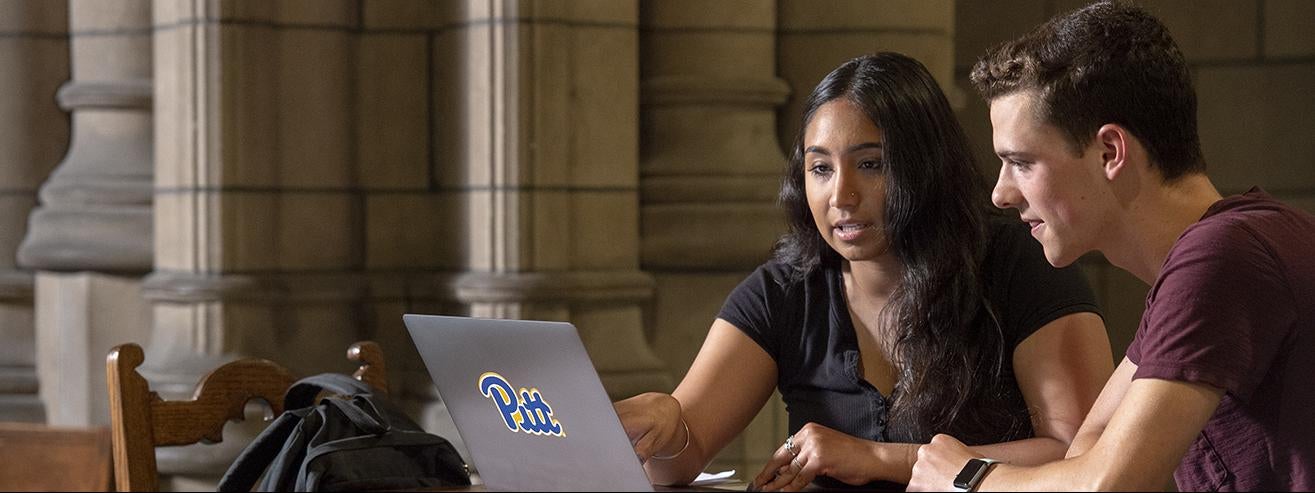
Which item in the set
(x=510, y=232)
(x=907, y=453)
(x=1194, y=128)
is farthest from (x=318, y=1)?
(x=1194, y=128)

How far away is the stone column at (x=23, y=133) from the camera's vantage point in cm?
456

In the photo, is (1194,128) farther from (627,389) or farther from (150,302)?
(150,302)

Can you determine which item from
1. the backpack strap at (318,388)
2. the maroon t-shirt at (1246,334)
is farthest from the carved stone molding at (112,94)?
the maroon t-shirt at (1246,334)

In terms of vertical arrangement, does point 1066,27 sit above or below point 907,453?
above

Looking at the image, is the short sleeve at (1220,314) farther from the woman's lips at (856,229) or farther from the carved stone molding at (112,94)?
the carved stone molding at (112,94)

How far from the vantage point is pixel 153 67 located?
442 centimetres

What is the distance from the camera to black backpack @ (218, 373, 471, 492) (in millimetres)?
2156

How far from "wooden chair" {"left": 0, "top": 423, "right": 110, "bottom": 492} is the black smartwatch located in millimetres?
1044

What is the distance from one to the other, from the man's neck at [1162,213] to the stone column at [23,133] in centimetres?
349

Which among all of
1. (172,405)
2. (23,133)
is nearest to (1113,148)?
(172,405)

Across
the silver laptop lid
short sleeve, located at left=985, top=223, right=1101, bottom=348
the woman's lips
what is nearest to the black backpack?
the silver laptop lid

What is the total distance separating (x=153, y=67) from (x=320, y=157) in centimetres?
56

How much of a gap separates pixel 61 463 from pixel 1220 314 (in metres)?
1.39

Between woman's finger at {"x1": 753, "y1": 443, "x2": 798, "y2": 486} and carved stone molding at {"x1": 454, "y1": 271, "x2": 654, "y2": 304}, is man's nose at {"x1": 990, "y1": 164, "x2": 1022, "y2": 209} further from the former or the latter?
carved stone molding at {"x1": 454, "y1": 271, "x2": 654, "y2": 304}
